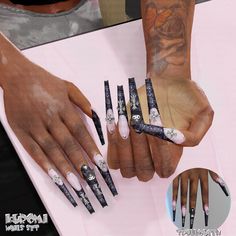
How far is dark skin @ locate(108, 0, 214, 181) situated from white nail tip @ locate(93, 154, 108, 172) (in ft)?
0.06

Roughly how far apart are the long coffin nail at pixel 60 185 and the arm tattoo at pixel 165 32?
1.01 ft

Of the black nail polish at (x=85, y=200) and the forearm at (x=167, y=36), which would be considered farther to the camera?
the forearm at (x=167, y=36)

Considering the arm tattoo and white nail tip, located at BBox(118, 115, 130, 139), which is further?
the arm tattoo

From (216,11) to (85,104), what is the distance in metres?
0.41

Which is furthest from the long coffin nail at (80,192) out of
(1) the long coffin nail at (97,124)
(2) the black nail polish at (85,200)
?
(1) the long coffin nail at (97,124)

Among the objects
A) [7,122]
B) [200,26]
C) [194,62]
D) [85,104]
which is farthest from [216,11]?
[7,122]

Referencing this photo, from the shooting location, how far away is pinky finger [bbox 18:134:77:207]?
808mm

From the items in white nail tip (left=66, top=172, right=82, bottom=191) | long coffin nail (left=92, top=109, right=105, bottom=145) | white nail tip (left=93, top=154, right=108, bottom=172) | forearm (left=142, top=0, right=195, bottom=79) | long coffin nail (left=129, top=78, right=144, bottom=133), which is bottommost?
white nail tip (left=66, top=172, right=82, bottom=191)

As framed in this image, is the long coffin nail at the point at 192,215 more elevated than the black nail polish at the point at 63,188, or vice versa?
the black nail polish at the point at 63,188

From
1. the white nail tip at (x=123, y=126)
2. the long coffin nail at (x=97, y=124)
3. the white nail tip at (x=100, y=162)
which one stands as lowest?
the white nail tip at (x=100, y=162)

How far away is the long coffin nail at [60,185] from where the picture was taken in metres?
0.80

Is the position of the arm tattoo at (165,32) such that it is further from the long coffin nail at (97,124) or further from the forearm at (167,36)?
the long coffin nail at (97,124)

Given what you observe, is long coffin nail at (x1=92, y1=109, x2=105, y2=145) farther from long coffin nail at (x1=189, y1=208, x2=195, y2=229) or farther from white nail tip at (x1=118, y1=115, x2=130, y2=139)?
long coffin nail at (x1=189, y1=208, x2=195, y2=229)

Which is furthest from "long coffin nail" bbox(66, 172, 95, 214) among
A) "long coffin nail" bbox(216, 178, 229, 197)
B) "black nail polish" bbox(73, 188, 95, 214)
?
"long coffin nail" bbox(216, 178, 229, 197)
